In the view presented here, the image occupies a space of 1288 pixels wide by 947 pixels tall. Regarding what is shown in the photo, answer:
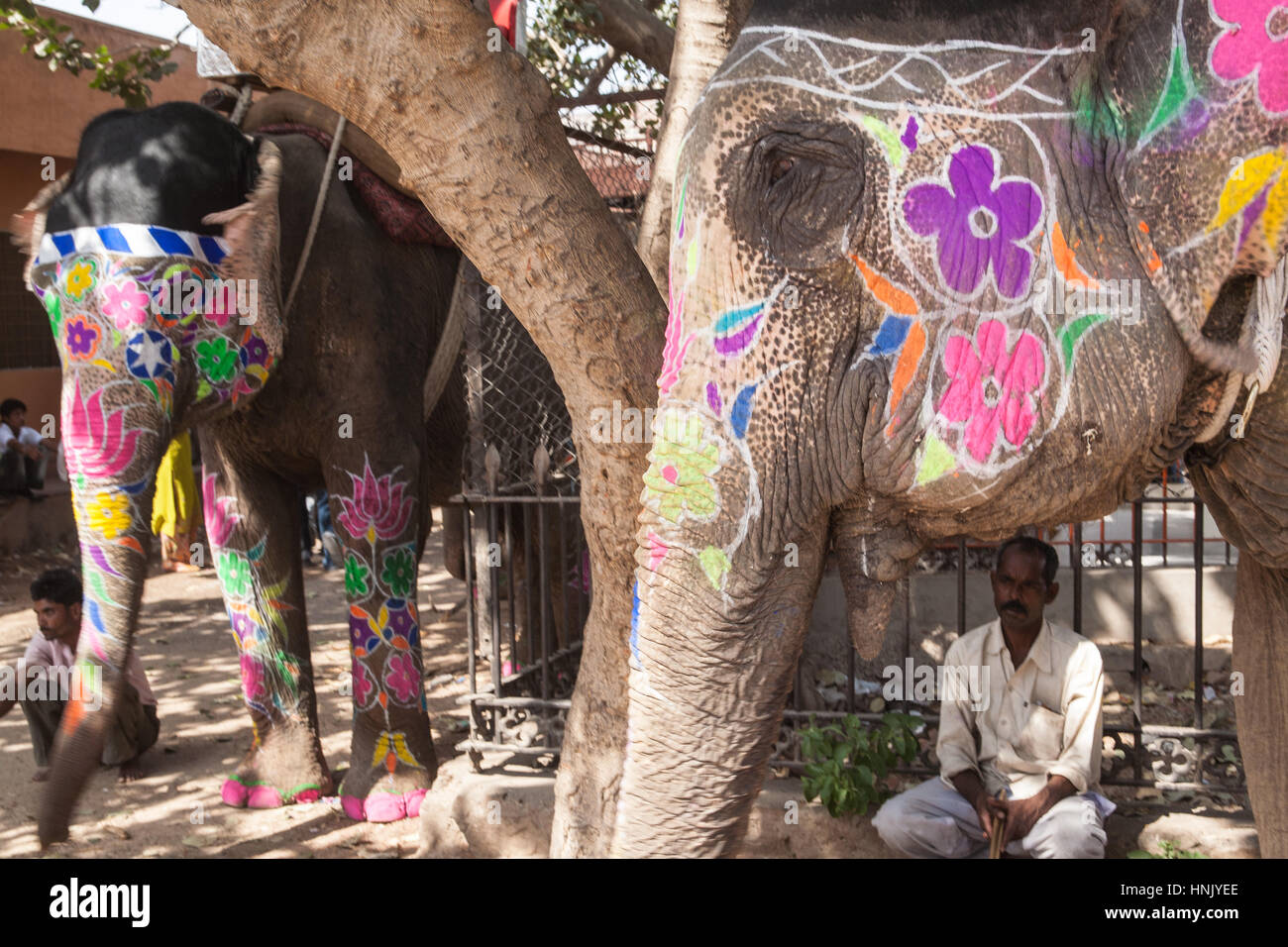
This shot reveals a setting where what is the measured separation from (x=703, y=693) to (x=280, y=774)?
374 centimetres

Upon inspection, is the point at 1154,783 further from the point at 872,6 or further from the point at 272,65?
the point at 272,65

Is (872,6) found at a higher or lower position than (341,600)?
higher

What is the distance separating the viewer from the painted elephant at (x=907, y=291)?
1764mm

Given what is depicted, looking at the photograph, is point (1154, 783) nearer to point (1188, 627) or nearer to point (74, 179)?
point (1188, 627)

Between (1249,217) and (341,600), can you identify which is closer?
(1249,217)

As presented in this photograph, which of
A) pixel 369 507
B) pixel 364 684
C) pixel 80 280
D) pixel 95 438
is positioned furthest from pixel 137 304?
pixel 364 684

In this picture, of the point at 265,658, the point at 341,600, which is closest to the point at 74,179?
the point at 265,658

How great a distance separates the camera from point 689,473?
1.77 metres

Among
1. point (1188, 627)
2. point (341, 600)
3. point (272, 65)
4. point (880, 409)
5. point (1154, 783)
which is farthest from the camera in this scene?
point (341, 600)

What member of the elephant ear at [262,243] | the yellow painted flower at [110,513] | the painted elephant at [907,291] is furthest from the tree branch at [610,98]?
the painted elephant at [907,291]

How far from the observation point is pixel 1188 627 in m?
7.07
